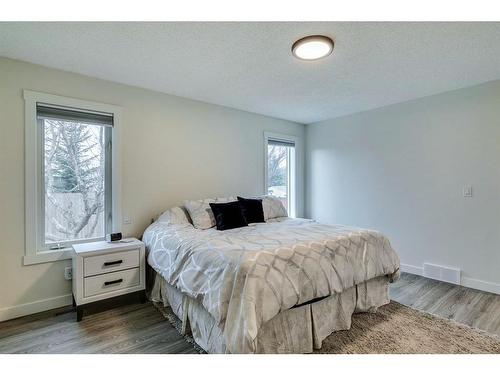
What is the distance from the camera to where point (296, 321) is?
1.75m

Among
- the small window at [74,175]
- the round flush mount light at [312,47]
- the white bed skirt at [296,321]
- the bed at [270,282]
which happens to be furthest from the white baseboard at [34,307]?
the round flush mount light at [312,47]

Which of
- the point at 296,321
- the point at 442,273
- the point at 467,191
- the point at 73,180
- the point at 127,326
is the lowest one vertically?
the point at 127,326

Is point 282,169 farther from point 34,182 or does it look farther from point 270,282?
point 34,182

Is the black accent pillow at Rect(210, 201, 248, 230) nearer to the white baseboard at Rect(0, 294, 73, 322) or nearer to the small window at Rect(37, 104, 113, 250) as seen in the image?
the small window at Rect(37, 104, 113, 250)

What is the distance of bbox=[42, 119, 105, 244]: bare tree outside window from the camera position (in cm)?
251

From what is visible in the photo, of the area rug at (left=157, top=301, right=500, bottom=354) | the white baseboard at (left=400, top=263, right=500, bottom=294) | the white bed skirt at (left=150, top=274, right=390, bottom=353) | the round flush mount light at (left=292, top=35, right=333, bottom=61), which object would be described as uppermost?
the round flush mount light at (left=292, top=35, right=333, bottom=61)

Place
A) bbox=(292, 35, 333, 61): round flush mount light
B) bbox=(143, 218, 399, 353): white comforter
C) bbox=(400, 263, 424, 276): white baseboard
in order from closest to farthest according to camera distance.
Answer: bbox=(143, 218, 399, 353): white comforter → bbox=(292, 35, 333, 61): round flush mount light → bbox=(400, 263, 424, 276): white baseboard

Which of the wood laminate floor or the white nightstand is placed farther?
the white nightstand

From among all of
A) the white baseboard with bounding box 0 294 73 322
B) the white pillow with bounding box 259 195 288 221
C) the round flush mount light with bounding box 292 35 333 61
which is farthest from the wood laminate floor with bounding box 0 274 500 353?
the round flush mount light with bounding box 292 35 333 61

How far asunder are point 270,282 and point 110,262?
5.44 feet

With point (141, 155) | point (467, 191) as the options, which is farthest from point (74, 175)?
point (467, 191)

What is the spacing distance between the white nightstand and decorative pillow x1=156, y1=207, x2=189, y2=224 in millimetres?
375

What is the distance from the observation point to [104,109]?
2713 mm
